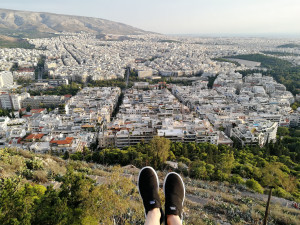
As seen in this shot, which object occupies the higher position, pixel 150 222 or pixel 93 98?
pixel 150 222

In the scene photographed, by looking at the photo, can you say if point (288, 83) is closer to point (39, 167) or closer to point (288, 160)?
point (288, 160)

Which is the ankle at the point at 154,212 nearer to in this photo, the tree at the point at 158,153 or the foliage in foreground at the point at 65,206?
the foliage in foreground at the point at 65,206

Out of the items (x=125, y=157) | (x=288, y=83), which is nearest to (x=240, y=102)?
(x=288, y=83)

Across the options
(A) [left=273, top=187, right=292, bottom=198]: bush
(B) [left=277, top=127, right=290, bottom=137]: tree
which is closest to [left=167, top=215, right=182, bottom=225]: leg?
(A) [left=273, top=187, right=292, bottom=198]: bush

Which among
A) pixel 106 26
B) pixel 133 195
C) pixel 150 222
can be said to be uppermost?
pixel 106 26

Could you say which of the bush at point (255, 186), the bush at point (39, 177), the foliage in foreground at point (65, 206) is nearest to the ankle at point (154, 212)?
the foliage in foreground at point (65, 206)

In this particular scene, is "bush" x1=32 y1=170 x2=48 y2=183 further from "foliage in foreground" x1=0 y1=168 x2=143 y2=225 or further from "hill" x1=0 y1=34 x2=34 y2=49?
"hill" x1=0 y1=34 x2=34 y2=49
